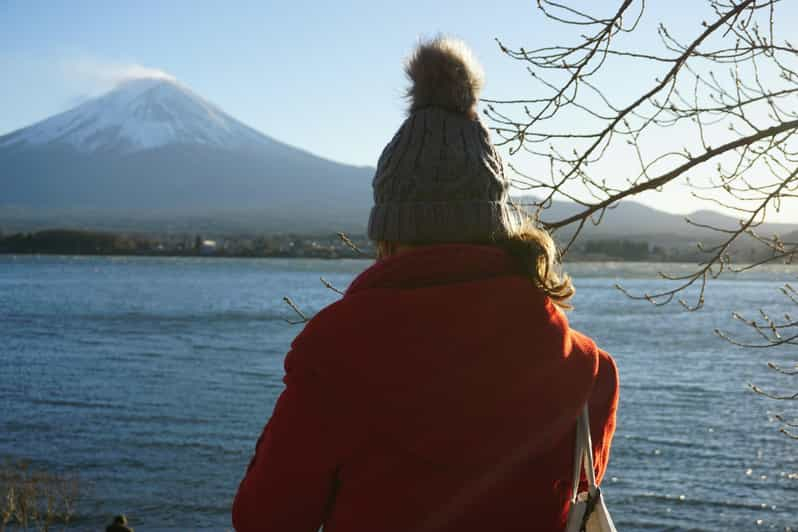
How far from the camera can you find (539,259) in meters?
1.47

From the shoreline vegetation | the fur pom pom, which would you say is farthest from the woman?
the shoreline vegetation

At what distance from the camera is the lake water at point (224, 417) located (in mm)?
11141

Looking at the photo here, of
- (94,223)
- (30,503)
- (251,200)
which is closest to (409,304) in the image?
(30,503)

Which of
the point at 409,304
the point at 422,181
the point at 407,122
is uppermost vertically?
the point at 407,122

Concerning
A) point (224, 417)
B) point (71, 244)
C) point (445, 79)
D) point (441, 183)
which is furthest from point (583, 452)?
point (71, 244)

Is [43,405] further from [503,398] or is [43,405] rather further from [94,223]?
[94,223]

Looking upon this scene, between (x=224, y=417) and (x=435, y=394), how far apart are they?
15.5m

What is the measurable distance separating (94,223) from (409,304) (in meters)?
165

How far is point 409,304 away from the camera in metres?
1.35

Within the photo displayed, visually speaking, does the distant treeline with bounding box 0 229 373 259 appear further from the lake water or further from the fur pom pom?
the fur pom pom

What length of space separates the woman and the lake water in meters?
2.75

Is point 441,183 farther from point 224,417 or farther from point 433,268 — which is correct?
point 224,417

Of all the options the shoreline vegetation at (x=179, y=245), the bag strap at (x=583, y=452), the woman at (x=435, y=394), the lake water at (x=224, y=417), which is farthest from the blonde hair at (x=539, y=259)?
the shoreline vegetation at (x=179, y=245)

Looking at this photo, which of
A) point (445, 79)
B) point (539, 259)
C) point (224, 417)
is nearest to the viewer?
point (539, 259)
